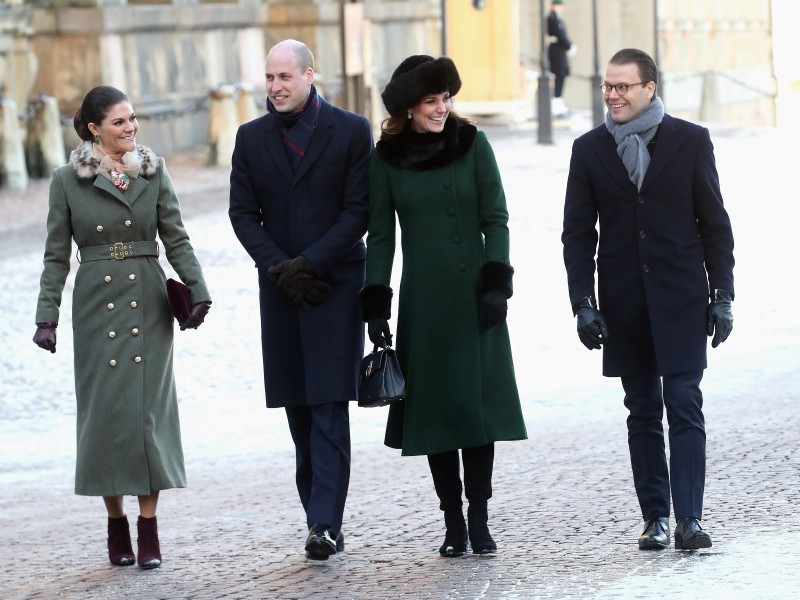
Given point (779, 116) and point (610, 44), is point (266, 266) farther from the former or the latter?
point (779, 116)

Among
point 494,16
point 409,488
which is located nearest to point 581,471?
point 409,488

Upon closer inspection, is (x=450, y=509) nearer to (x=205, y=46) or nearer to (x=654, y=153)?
(x=654, y=153)

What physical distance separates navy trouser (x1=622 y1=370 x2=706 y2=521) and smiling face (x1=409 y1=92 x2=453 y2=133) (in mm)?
1103

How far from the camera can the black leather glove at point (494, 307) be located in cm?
662

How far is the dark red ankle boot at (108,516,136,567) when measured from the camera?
23.0 feet

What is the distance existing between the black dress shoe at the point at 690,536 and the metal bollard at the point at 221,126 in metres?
17.5

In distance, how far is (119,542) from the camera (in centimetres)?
702

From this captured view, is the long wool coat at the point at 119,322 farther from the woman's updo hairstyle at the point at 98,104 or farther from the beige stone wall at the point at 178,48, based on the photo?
the beige stone wall at the point at 178,48

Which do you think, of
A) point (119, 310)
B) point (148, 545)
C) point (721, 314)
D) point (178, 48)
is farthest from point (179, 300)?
point (178, 48)

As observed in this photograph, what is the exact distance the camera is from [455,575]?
6312 mm

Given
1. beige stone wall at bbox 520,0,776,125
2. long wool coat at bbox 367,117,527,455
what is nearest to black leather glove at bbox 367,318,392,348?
long wool coat at bbox 367,117,527,455

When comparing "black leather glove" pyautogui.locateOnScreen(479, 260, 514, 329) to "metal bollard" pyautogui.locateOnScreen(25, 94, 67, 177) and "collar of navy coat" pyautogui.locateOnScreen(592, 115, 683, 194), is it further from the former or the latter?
"metal bollard" pyautogui.locateOnScreen(25, 94, 67, 177)

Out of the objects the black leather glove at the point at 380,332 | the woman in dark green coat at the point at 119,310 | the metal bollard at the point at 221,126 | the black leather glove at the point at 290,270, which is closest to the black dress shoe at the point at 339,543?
the woman in dark green coat at the point at 119,310

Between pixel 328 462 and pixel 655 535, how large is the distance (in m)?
1.18
